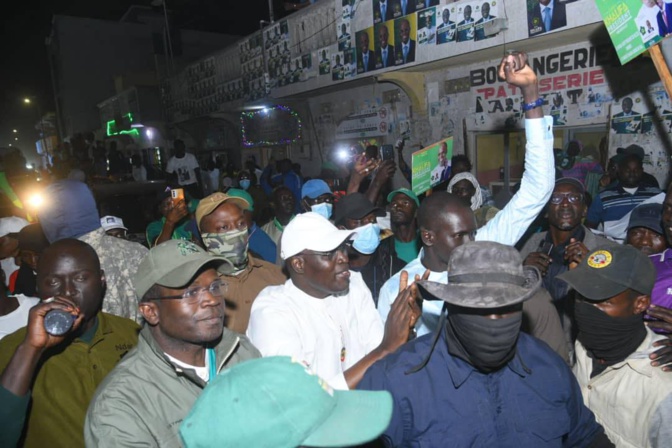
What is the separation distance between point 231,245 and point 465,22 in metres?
6.89

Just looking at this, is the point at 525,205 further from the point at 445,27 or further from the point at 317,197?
the point at 445,27

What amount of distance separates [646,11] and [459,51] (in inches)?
201

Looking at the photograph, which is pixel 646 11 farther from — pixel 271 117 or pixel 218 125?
pixel 218 125

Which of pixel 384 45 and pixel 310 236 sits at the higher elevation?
pixel 384 45

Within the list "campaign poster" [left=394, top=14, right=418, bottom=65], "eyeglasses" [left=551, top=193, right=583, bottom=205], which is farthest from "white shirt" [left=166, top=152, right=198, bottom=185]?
"eyeglasses" [left=551, top=193, right=583, bottom=205]

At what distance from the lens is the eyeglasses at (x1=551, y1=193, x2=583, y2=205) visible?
3.67 meters

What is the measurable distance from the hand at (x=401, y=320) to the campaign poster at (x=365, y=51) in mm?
9235

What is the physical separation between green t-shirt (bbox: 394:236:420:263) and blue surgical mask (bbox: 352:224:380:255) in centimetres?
65

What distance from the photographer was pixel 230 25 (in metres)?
34.3

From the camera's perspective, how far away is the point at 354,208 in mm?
4148

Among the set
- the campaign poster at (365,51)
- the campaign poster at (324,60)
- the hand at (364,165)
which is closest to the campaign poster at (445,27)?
the campaign poster at (365,51)

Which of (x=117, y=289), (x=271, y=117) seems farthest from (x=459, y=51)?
(x=271, y=117)

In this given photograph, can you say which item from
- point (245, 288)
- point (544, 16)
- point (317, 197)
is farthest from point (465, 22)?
point (245, 288)

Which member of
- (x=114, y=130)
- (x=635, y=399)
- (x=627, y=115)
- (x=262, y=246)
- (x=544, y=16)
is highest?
(x=114, y=130)
